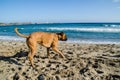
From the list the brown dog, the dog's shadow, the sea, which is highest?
the brown dog

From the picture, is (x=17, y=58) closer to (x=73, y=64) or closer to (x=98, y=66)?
(x=73, y=64)

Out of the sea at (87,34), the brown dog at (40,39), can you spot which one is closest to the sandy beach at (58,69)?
the brown dog at (40,39)

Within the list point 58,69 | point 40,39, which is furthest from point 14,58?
point 58,69

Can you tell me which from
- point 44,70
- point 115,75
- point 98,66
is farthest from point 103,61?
point 44,70

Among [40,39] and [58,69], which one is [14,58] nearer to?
[40,39]

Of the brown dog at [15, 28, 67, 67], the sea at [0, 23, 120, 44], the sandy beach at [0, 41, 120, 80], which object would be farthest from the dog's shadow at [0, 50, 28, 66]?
the sea at [0, 23, 120, 44]

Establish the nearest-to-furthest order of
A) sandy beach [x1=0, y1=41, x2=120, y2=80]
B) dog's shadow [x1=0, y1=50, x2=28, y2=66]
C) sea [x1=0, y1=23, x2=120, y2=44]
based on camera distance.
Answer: sandy beach [x1=0, y1=41, x2=120, y2=80], dog's shadow [x1=0, y1=50, x2=28, y2=66], sea [x1=0, y1=23, x2=120, y2=44]

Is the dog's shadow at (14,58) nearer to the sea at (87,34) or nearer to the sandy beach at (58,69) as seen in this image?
the sandy beach at (58,69)

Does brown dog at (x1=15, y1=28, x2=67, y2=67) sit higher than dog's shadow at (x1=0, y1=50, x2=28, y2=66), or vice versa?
brown dog at (x1=15, y1=28, x2=67, y2=67)

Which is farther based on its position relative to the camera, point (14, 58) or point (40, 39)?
point (14, 58)

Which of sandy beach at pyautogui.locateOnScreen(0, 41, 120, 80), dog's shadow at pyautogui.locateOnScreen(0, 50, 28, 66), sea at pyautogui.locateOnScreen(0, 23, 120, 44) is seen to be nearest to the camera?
sandy beach at pyautogui.locateOnScreen(0, 41, 120, 80)

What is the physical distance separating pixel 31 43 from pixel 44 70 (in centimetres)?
109

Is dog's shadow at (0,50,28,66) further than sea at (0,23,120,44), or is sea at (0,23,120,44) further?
sea at (0,23,120,44)

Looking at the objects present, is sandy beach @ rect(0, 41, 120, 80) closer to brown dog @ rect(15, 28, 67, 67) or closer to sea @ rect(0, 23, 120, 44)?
brown dog @ rect(15, 28, 67, 67)
